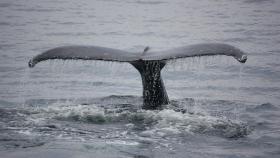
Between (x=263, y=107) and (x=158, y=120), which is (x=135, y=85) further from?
(x=158, y=120)

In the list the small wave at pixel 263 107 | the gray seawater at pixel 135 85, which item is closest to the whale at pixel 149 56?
the gray seawater at pixel 135 85

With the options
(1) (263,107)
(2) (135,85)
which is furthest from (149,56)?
(2) (135,85)

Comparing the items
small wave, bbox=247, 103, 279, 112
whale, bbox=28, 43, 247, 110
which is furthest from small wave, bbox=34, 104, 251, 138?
small wave, bbox=247, 103, 279, 112

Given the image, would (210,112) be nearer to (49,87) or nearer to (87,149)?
(87,149)

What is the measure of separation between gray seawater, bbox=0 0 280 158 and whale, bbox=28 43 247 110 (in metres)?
0.17

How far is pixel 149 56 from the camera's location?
24.5 ft

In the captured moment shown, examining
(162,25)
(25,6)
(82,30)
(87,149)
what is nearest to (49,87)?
(87,149)

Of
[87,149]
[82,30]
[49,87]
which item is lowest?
[87,149]

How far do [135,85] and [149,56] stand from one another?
13.5 feet

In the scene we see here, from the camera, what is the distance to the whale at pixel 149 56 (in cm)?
701

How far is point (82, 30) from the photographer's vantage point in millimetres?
17656

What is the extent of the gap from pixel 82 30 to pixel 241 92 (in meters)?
7.92

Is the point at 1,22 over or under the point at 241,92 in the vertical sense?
over

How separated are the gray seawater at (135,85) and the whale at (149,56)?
0.56 feet
